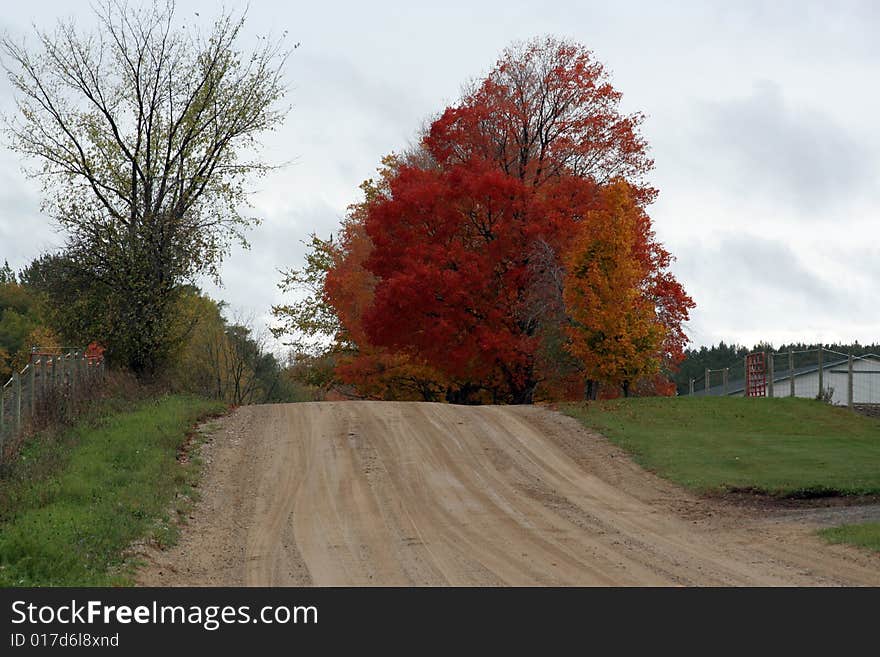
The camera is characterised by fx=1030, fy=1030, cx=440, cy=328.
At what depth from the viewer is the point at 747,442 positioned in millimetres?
26406

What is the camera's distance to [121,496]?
1739cm

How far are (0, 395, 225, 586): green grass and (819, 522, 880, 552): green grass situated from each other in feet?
33.7

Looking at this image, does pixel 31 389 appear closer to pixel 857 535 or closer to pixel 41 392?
pixel 41 392

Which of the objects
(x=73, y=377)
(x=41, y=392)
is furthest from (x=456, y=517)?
(x=73, y=377)

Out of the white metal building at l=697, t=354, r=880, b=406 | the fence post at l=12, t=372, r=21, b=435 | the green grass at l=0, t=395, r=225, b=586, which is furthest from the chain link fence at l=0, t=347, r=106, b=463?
the white metal building at l=697, t=354, r=880, b=406

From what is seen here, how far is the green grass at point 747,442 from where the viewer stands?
2173 cm

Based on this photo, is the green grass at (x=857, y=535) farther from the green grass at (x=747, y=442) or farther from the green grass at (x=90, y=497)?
the green grass at (x=90, y=497)

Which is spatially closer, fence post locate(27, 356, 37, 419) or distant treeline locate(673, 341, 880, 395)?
fence post locate(27, 356, 37, 419)

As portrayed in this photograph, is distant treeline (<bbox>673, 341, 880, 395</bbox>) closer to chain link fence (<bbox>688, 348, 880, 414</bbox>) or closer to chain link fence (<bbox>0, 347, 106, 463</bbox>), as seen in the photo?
chain link fence (<bbox>688, 348, 880, 414</bbox>)

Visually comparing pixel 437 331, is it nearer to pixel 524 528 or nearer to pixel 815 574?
pixel 524 528

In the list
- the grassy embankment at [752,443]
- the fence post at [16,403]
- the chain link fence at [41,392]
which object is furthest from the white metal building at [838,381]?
the fence post at [16,403]

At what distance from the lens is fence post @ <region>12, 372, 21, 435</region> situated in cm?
1978

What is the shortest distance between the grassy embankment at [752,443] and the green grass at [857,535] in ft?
0.06

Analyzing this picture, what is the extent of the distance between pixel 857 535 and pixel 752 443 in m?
10.6
